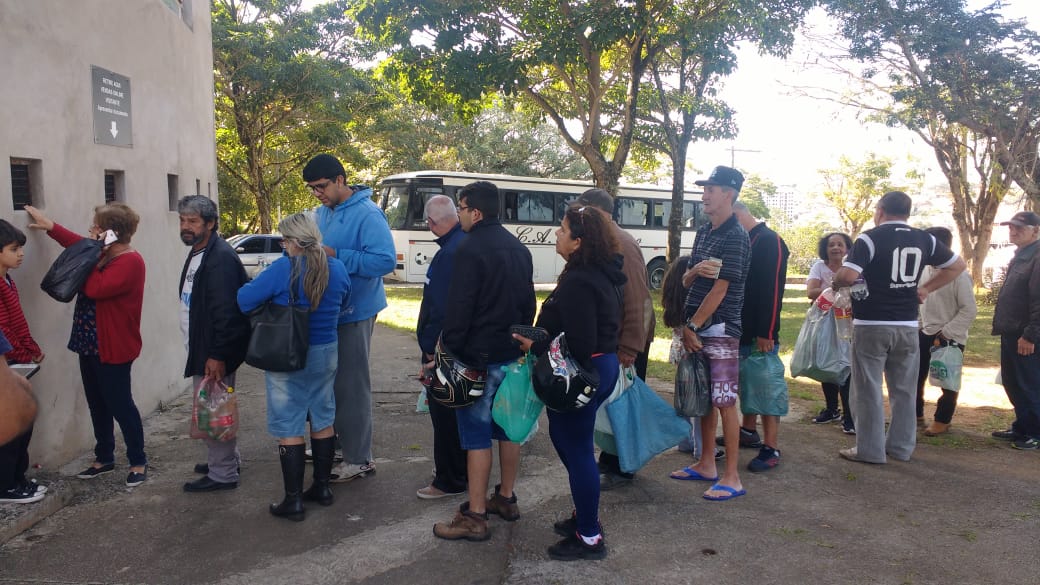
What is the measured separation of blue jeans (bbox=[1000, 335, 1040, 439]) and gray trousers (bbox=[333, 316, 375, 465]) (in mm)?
4639

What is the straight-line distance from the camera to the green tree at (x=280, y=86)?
20016 millimetres

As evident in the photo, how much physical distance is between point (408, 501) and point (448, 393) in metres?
1.03

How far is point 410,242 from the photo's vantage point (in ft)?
63.1

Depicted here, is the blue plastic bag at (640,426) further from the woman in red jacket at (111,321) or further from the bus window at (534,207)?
the bus window at (534,207)

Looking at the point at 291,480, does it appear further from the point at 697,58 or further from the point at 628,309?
the point at 697,58

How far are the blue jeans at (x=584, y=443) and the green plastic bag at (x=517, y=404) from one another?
125 mm

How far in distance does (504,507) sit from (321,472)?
1082 millimetres

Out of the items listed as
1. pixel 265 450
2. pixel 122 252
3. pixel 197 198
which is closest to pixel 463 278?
pixel 197 198

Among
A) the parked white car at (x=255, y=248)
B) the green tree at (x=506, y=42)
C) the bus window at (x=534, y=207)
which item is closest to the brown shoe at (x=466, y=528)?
the green tree at (x=506, y=42)

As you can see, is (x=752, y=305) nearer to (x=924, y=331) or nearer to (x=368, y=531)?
(x=924, y=331)

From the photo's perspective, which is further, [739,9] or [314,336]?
[739,9]

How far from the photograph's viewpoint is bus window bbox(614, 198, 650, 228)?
22.9 m

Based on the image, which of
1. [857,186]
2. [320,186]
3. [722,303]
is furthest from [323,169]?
[857,186]

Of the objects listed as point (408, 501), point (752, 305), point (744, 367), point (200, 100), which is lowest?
point (408, 501)
